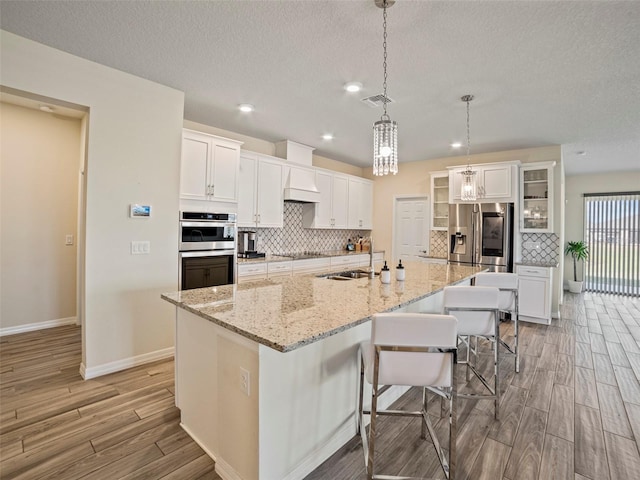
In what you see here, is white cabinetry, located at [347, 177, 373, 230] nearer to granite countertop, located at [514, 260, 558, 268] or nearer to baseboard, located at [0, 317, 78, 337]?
granite countertop, located at [514, 260, 558, 268]

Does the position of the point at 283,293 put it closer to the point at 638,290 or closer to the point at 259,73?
the point at 259,73

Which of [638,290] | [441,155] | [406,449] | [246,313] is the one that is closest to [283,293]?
[246,313]

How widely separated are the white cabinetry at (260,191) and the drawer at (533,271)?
381 cm

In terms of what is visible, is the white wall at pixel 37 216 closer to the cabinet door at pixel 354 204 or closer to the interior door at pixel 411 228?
the cabinet door at pixel 354 204

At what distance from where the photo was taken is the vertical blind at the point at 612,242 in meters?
6.98

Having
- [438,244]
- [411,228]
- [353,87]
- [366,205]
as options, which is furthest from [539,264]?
[353,87]

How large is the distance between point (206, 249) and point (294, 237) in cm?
220

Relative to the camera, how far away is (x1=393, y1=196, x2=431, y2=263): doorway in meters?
6.21

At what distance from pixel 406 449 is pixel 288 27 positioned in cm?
290

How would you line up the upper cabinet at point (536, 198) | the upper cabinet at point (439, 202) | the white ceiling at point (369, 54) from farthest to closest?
the upper cabinet at point (439, 202) → the upper cabinet at point (536, 198) → the white ceiling at point (369, 54)

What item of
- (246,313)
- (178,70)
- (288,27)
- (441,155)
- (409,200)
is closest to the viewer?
(246,313)

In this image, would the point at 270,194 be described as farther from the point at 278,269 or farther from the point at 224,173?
the point at 278,269

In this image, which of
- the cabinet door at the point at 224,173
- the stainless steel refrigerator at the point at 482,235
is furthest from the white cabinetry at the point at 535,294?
the cabinet door at the point at 224,173

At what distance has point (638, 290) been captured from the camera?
695 centimetres
